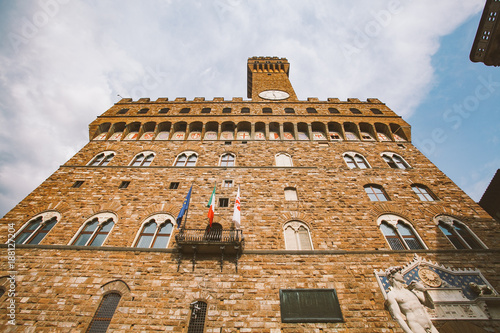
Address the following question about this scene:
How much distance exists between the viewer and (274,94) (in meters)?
19.2

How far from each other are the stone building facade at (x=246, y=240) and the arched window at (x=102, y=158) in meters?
0.08

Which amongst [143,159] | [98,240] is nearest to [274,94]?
[143,159]

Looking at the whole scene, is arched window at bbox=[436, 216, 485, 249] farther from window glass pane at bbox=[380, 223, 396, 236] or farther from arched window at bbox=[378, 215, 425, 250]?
window glass pane at bbox=[380, 223, 396, 236]

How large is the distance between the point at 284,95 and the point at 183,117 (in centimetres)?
848

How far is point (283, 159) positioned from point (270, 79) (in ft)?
41.7

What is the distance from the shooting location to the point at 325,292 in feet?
23.0

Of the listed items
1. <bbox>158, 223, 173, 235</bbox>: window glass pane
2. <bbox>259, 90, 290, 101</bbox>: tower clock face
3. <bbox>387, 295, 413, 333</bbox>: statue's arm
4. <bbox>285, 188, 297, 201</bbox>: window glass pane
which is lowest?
<bbox>387, 295, 413, 333</bbox>: statue's arm

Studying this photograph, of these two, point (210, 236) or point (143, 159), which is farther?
point (143, 159)

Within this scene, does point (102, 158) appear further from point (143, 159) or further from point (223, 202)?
point (223, 202)

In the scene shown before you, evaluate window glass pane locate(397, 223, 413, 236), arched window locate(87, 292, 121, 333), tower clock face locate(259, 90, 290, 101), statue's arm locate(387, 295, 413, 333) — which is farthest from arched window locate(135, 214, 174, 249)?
tower clock face locate(259, 90, 290, 101)

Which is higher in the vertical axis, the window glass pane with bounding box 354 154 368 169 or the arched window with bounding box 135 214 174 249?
the window glass pane with bounding box 354 154 368 169

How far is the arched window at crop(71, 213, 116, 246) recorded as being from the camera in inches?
332

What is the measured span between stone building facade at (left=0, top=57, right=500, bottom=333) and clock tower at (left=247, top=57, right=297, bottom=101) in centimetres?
615

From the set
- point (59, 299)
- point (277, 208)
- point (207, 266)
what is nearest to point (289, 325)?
point (207, 266)
